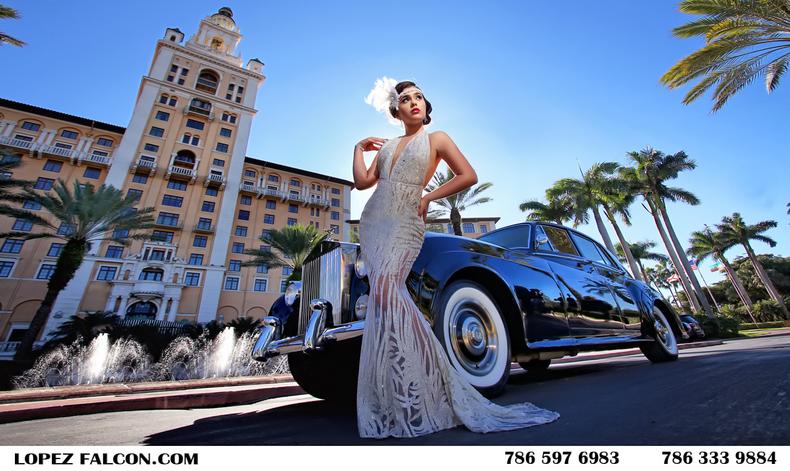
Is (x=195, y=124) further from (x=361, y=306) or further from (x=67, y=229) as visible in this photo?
(x=361, y=306)

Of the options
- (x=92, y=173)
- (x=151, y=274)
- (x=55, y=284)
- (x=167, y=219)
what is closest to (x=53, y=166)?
(x=92, y=173)

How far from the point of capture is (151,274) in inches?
1193

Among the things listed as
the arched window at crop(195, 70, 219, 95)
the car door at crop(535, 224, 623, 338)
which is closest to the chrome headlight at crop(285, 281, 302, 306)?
the car door at crop(535, 224, 623, 338)

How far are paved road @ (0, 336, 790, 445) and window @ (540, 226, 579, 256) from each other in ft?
4.93

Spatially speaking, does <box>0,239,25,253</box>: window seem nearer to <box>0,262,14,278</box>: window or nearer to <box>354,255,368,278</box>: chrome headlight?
<box>0,262,14,278</box>: window

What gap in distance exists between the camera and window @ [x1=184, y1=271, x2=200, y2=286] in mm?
31422

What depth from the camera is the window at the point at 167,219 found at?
3272 cm

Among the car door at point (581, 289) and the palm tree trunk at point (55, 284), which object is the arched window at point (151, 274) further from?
the car door at point (581, 289)

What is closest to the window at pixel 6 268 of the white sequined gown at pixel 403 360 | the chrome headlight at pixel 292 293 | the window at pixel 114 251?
the window at pixel 114 251

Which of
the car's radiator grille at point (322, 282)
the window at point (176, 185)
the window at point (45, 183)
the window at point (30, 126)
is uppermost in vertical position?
the window at point (30, 126)

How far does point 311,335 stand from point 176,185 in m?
40.2

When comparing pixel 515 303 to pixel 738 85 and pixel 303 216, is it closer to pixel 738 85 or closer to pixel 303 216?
pixel 738 85

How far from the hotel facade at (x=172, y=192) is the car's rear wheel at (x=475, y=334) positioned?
28.7m
